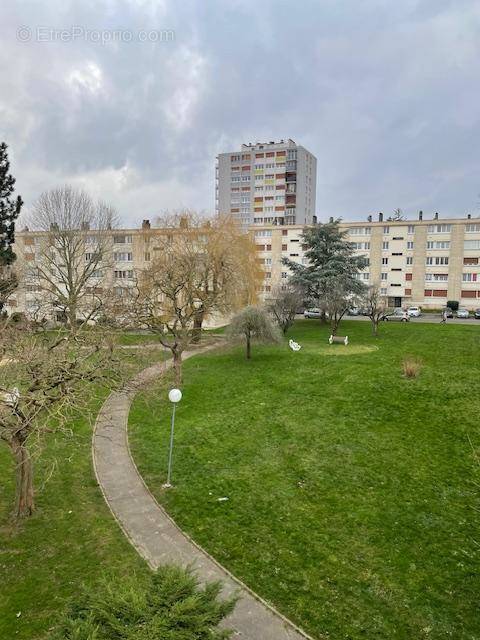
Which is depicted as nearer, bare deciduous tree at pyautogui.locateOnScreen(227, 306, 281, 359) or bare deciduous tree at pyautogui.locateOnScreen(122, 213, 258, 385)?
bare deciduous tree at pyautogui.locateOnScreen(227, 306, 281, 359)

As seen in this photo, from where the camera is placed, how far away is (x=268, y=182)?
95.1 metres

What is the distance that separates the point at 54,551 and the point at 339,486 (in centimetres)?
749

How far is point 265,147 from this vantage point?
95.5 meters

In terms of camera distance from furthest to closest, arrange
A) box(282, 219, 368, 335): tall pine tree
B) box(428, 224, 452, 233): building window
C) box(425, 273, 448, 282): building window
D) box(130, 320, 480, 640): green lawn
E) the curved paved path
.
Result: box(425, 273, 448, 282): building window < box(428, 224, 452, 233): building window < box(282, 219, 368, 335): tall pine tree < box(130, 320, 480, 640): green lawn < the curved paved path

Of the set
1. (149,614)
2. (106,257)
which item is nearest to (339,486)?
(149,614)

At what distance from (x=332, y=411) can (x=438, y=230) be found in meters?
51.3

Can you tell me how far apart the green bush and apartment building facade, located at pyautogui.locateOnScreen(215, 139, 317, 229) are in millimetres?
90054

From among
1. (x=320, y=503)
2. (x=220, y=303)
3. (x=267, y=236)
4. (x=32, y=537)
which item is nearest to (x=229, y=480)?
(x=320, y=503)

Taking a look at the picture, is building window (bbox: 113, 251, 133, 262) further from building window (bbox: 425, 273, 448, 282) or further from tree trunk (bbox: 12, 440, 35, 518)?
tree trunk (bbox: 12, 440, 35, 518)

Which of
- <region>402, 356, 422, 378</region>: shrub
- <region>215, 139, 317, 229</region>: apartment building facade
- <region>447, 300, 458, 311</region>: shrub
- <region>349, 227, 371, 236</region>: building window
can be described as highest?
<region>215, 139, 317, 229</region>: apartment building facade

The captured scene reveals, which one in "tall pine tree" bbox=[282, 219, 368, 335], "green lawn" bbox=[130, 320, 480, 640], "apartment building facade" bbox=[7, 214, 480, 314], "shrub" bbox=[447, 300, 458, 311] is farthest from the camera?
"apartment building facade" bbox=[7, 214, 480, 314]

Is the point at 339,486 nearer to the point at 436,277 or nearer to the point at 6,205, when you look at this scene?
the point at 6,205

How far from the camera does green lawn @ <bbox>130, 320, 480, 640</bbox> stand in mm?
8273

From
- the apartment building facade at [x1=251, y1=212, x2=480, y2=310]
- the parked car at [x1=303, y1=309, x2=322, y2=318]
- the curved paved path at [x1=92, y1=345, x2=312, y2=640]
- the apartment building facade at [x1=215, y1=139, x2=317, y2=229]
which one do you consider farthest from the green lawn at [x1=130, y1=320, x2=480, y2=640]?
the apartment building facade at [x1=215, y1=139, x2=317, y2=229]
